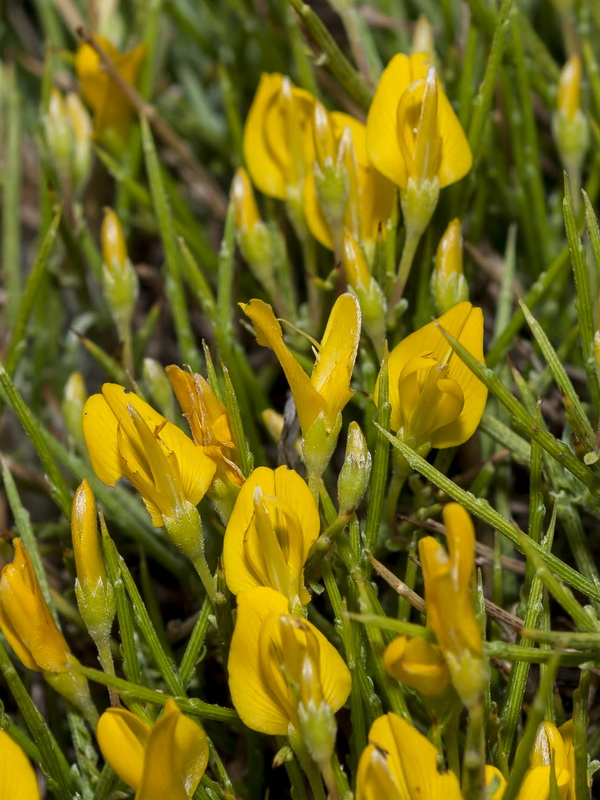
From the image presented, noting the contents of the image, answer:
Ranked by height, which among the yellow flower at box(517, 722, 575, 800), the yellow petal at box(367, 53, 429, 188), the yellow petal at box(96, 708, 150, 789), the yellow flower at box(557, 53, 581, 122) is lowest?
the yellow flower at box(517, 722, 575, 800)

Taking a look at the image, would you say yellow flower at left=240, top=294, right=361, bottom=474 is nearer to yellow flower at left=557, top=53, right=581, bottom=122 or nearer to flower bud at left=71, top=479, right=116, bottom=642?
flower bud at left=71, top=479, right=116, bottom=642

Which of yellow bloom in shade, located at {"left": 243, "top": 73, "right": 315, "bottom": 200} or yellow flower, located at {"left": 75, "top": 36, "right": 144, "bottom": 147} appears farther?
yellow flower, located at {"left": 75, "top": 36, "right": 144, "bottom": 147}

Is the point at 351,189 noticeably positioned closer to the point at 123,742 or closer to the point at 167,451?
the point at 167,451

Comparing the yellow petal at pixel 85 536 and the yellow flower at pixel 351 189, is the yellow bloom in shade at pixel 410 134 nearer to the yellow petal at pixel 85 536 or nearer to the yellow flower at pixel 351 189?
the yellow flower at pixel 351 189

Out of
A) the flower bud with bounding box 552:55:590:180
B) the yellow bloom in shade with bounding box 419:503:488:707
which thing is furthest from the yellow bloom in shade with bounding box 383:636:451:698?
the flower bud with bounding box 552:55:590:180

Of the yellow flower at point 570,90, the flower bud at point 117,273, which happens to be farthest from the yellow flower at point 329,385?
the yellow flower at point 570,90

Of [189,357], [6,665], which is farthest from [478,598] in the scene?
[189,357]

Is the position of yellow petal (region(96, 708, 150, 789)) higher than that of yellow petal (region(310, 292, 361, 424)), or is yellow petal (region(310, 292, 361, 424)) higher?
yellow petal (region(310, 292, 361, 424))

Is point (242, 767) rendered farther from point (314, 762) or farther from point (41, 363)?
point (41, 363)
